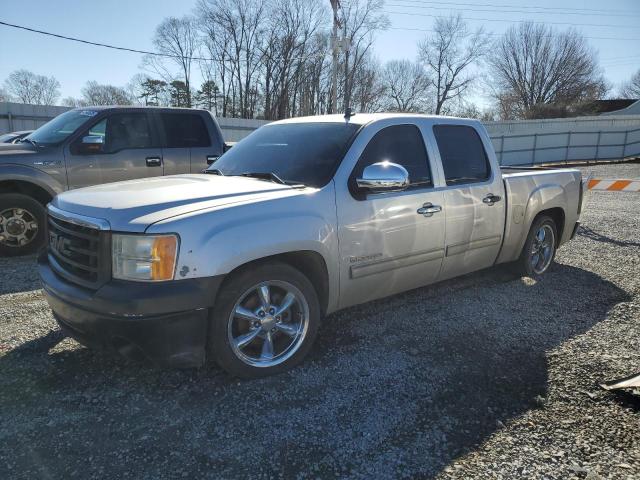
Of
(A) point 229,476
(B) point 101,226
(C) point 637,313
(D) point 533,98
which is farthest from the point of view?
(D) point 533,98

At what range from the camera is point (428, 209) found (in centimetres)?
389

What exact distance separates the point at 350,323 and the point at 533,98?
220 feet

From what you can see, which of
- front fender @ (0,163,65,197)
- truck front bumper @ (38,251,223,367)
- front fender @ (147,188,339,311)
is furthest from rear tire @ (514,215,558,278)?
front fender @ (0,163,65,197)

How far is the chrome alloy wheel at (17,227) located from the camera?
5930 mm

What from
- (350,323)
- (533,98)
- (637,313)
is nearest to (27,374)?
(350,323)

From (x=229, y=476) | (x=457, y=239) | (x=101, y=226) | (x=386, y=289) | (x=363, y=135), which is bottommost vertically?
(x=229, y=476)

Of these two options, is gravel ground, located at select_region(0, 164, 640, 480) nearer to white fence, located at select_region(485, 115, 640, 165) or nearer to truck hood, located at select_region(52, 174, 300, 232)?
truck hood, located at select_region(52, 174, 300, 232)

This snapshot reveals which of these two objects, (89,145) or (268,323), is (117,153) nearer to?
A: (89,145)

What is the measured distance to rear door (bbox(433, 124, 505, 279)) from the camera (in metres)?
4.18

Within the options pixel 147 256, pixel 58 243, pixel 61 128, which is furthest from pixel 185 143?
pixel 147 256

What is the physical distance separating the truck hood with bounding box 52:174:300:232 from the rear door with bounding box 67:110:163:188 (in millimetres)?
3286

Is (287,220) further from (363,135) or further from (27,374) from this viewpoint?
(27,374)

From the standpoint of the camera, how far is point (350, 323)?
4.11 metres

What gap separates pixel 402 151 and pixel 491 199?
4.01 ft
